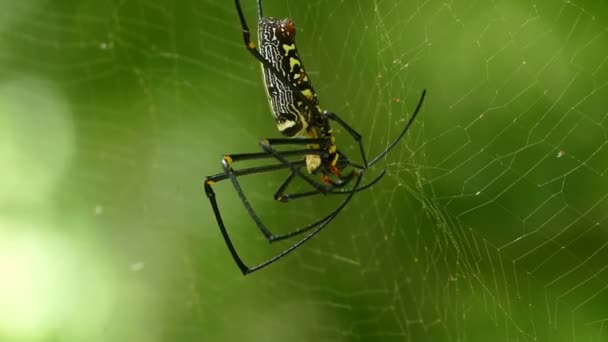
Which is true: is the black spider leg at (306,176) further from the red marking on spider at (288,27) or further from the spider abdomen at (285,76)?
the red marking on spider at (288,27)

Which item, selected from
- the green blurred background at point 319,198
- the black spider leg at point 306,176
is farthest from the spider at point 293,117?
the green blurred background at point 319,198

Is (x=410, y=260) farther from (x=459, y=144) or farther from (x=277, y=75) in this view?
(x=277, y=75)

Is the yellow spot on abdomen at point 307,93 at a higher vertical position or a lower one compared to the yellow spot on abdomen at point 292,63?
lower

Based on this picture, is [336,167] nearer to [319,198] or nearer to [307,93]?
[307,93]

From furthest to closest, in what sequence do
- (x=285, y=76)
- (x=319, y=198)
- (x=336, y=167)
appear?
(x=319, y=198) < (x=336, y=167) < (x=285, y=76)

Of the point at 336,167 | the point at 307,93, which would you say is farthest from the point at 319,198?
the point at 307,93

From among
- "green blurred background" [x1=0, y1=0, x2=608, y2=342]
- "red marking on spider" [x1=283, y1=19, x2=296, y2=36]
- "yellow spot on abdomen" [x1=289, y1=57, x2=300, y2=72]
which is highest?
"red marking on spider" [x1=283, y1=19, x2=296, y2=36]

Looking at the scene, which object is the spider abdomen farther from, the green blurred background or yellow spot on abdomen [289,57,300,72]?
the green blurred background

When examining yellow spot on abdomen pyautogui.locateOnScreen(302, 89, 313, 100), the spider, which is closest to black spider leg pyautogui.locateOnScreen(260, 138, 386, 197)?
the spider
